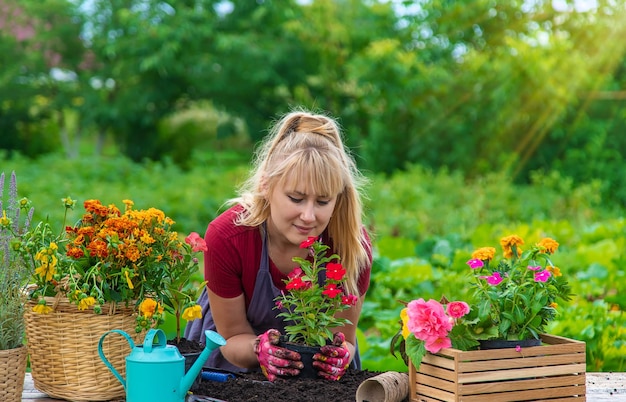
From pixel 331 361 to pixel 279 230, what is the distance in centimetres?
48

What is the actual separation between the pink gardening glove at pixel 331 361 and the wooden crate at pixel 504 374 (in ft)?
0.67

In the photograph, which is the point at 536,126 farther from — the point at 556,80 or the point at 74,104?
the point at 74,104

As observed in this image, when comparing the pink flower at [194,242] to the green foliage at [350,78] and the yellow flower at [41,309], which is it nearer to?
the yellow flower at [41,309]

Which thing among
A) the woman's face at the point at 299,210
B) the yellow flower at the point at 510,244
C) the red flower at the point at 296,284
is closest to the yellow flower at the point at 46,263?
the red flower at the point at 296,284

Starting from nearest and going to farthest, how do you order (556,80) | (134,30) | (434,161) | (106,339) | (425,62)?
(106,339) → (556,80) → (434,161) → (425,62) → (134,30)

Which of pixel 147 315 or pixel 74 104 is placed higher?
pixel 74 104

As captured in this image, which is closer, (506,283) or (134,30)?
(506,283)

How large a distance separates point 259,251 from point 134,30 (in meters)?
12.7

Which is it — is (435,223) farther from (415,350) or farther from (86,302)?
(86,302)

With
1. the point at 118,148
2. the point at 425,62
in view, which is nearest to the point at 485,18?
the point at 425,62

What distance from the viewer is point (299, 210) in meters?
2.18

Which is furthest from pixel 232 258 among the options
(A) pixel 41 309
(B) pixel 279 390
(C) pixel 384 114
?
(C) pixel 384 114

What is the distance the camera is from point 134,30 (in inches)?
568

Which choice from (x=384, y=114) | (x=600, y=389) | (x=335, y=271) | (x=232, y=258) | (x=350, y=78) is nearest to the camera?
(x=335, y=271)
